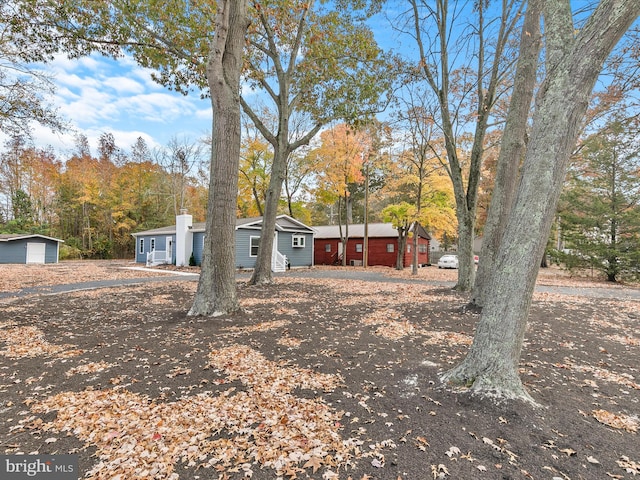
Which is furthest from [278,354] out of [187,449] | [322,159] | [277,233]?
[322,159]

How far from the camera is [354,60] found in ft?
33.8

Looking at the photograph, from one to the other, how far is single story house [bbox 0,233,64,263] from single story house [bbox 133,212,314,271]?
5.66m

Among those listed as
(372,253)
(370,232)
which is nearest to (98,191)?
(370,232)

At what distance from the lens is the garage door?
20625mm

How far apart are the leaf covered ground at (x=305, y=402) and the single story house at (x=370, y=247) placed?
→ 59.6ft

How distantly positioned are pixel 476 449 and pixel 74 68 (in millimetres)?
12127

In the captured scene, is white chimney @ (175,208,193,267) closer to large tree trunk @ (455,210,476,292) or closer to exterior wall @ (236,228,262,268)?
exterior wall @ (236,228,262,268)

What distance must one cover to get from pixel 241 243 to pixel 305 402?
1587 centimetres

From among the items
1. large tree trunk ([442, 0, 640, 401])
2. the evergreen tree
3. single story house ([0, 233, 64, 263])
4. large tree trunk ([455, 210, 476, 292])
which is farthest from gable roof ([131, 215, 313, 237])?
large tree trunk ([442, 0, 640, 401])

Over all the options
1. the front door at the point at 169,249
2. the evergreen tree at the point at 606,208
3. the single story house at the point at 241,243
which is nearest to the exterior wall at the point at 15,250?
the single story house at the point at 241,243

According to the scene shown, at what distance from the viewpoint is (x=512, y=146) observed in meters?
6.58

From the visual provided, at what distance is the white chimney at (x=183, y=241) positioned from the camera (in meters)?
19.2

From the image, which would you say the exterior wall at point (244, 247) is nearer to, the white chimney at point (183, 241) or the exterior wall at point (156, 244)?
A: the white chimney at point (183, 241)

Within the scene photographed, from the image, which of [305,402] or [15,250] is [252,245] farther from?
[305,402]
